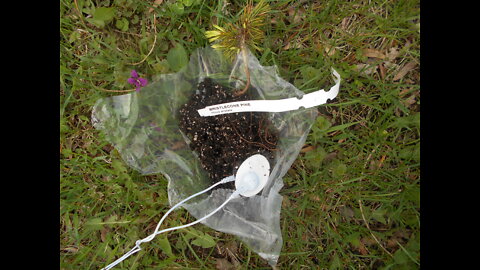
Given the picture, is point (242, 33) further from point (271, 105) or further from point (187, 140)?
point (187, 140)

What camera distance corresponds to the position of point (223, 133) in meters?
1.53

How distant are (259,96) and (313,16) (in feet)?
1.78

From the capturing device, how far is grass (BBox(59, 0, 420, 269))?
1.69 meters

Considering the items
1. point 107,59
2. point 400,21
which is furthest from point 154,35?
point 400,21

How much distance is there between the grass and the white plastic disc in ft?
0.73

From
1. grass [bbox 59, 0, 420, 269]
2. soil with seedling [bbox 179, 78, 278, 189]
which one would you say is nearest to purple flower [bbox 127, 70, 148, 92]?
grass [bbox 59, 0, 420, 269]

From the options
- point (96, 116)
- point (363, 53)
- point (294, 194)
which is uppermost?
point (363, 53)

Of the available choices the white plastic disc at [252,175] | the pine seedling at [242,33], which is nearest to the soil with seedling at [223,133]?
the white plastic disc at [252,175]

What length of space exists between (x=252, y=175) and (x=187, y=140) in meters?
0.36

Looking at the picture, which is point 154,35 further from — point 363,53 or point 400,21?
point 400,21

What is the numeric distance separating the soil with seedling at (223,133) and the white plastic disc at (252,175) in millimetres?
29

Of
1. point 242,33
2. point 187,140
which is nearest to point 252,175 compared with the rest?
point 187,140

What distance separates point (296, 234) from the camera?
1712mm

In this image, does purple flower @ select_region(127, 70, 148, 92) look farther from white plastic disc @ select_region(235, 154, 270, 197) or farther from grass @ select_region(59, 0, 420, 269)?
white plastic disc @ select_region(235, 154, 270, 197)
